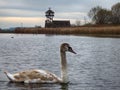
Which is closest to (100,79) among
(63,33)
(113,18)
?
(63,33)

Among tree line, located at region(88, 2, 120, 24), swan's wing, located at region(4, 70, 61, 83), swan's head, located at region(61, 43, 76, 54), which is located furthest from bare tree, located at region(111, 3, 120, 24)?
swan's wing, located at region(4, 70, 61, 83)

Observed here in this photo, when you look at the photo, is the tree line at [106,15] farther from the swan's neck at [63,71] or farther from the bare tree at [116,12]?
the swan's neck at [63,71]

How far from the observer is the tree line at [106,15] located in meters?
114

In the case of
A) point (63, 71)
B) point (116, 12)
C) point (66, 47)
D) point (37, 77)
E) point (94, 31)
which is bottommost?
point (94, 31)

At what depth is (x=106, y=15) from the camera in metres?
117

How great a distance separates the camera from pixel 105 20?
11712 centimetres

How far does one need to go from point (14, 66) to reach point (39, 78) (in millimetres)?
5973

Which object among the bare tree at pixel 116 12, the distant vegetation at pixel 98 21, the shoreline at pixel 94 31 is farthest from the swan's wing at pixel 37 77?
the bare tree at pixel 116 12

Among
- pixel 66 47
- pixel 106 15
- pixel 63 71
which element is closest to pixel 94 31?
pixel 106 15

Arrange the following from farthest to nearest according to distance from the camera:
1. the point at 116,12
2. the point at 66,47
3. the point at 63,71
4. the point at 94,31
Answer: the point at 116,12 → the point at 94,31 → the point at 66,47 → the point at 63,71

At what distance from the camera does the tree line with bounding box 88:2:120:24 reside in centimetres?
11381

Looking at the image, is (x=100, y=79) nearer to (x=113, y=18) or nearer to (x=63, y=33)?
(x=63, y=33)

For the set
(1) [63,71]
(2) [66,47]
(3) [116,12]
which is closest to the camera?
(1) [63,71]

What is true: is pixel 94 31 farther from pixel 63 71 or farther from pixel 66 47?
pixel 63 71
